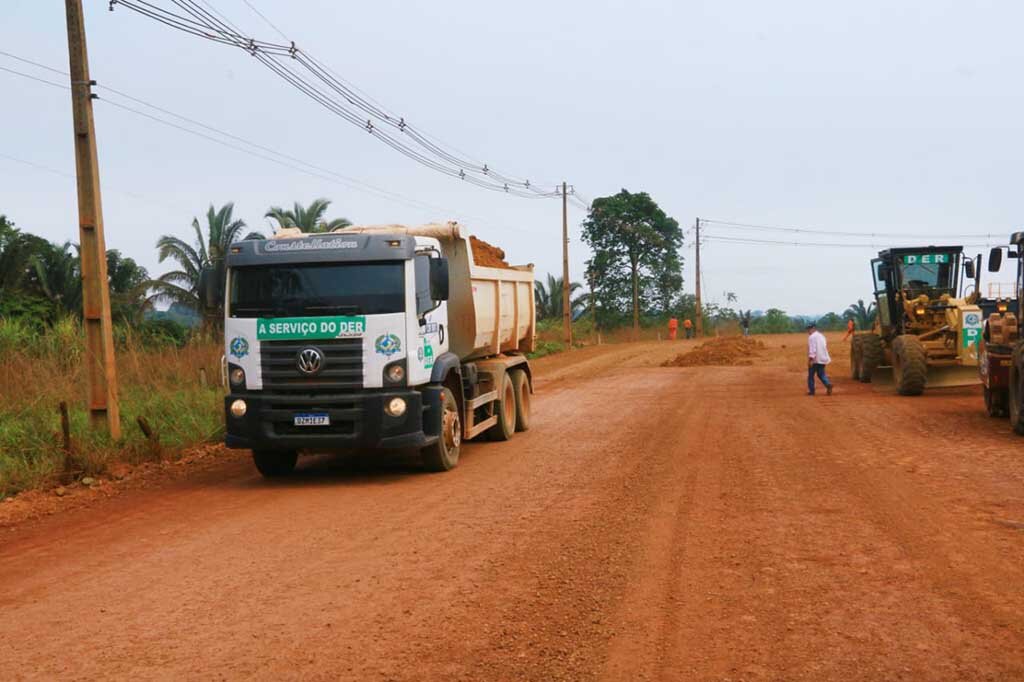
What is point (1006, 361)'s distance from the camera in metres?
15.6

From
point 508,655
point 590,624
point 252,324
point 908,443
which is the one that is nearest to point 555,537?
point 590,624

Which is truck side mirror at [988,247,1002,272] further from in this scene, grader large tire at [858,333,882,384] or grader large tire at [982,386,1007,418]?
grader large tire at [858,333,882,384]

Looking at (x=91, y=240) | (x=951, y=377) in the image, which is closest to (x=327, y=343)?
(x=91, y=240)

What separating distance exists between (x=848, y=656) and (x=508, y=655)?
1751 millimetres

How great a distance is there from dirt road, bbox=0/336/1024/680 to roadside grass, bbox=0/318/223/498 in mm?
1257

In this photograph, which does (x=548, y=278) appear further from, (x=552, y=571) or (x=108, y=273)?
(x=552, y=571)

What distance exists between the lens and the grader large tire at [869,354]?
23.3 meters

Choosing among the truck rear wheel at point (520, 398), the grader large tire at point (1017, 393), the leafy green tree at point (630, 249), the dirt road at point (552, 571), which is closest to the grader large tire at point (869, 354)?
the grader large tire at point (1017, 393)

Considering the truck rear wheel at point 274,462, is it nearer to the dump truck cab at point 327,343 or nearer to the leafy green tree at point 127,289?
the dump truck cab at point 327,343

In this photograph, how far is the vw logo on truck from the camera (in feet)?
35.5

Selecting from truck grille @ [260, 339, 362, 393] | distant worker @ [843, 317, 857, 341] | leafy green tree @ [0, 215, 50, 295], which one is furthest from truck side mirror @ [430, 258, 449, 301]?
leafy green tree @ [0, 215, 50, 295]

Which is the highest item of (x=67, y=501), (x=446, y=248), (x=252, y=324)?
(x=446, y=248)

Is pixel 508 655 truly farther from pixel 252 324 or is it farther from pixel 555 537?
pixel 252 324

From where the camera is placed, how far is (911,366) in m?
19.8
